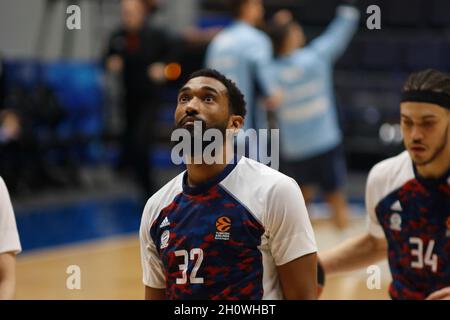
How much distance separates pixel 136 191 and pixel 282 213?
956 centimetres

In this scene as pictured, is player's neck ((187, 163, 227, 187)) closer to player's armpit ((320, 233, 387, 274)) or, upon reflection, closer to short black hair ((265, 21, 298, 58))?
player's armpit ((320, 233, 387, 274))

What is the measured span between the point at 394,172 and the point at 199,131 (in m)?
1.16

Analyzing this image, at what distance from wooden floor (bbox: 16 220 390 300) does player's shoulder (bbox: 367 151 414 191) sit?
1.68 meters

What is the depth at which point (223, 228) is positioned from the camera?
3.20 meters

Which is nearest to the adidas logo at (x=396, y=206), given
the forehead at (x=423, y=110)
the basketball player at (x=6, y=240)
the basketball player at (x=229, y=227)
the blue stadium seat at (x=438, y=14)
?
A: the forehead at (x=423, y=110)

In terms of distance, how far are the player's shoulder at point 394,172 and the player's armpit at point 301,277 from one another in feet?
2.90

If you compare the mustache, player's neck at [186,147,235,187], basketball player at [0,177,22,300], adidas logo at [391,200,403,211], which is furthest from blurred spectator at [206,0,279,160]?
the mustache

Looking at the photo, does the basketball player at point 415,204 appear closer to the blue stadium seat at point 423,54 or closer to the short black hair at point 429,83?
the short black hair at point 429,83

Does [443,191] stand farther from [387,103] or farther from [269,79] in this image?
[387,103]

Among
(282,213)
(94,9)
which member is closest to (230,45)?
(282,213)

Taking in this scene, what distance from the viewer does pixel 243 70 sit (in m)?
7.80

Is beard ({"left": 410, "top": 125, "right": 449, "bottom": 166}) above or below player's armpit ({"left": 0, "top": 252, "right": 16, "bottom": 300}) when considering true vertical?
above

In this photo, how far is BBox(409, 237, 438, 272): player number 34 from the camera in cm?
379

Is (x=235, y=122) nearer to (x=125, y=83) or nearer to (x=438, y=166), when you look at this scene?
(x=438, y=166)
